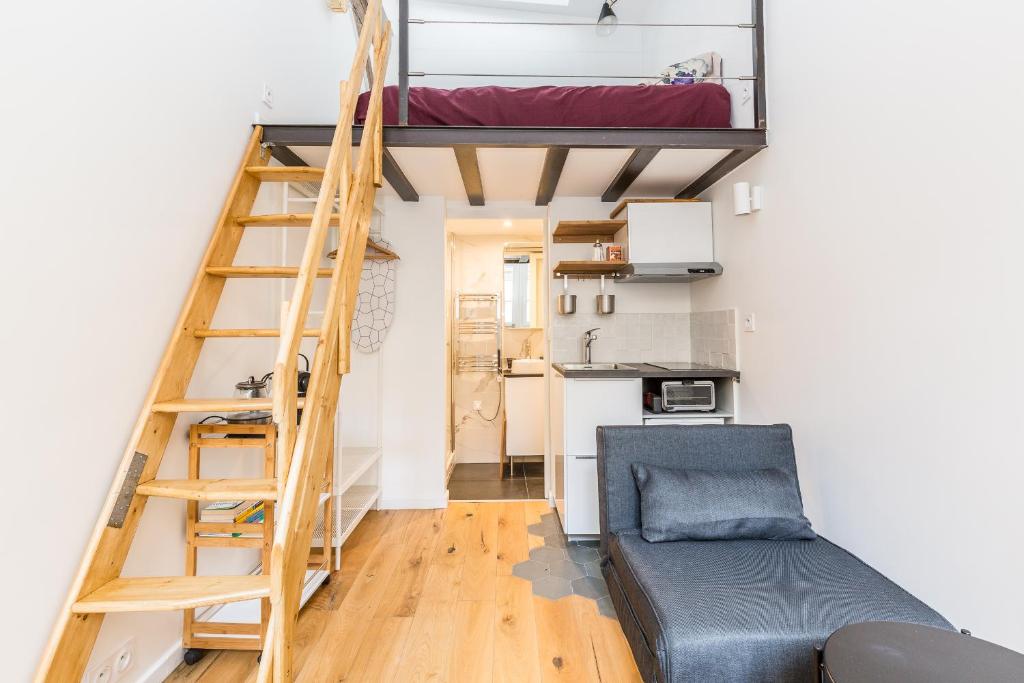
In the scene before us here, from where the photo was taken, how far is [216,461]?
6.41 feet

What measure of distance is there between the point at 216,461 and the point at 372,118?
5.49 ft

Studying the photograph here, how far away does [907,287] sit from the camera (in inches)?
58.0

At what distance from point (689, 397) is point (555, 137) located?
165 centimetres

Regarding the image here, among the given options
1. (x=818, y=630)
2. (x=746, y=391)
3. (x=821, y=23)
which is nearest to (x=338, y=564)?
(x=818, y=630)

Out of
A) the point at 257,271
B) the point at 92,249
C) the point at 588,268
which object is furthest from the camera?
the point at 588,268

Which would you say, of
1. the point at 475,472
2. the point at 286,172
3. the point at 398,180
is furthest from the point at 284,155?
the point at 475,472

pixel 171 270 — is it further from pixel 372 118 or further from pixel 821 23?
pixel 821 23

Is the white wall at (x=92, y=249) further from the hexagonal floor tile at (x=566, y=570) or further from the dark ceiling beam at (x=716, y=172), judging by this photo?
the dark ceiling beam at (x=716, y=172)

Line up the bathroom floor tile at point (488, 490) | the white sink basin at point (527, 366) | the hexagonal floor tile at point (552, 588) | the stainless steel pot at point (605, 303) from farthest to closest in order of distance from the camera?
the white sink basin at point (527, 366), the bathroom floor tile at point (488, 490), the stainless steel pot at point (605, 303), the hexagonal floor tile at point (552, 588)

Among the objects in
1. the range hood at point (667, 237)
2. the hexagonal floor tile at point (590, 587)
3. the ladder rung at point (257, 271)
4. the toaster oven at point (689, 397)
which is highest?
the range hood at point (667, 237)

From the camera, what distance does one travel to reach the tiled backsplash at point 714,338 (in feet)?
8.77

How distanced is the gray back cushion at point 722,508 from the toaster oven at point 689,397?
83 centimetres

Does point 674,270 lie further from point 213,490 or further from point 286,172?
point 213,490

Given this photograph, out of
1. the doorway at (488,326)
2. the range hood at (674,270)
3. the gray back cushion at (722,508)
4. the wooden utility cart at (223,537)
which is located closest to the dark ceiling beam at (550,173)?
the range hood at (674,270)
